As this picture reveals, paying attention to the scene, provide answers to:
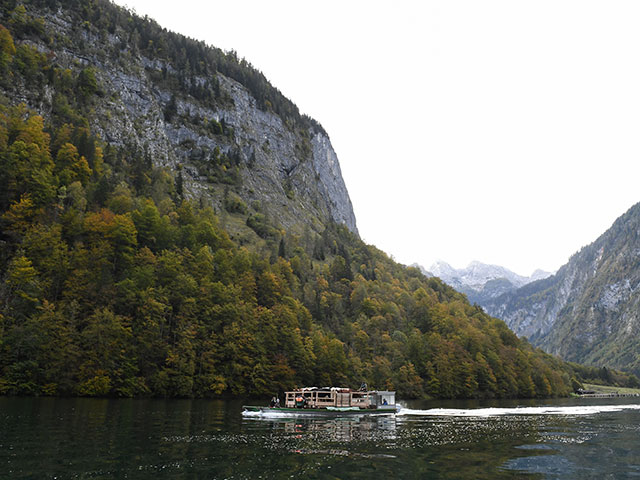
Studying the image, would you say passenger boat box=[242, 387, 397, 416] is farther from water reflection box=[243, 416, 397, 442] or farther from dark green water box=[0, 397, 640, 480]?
dark green water box=[0, 397, 640, 480]

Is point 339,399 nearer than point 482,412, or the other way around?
point 339,399

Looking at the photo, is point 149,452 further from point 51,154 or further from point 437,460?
point 51,154

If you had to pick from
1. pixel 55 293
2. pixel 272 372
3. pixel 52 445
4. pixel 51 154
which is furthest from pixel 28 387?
pixel 51 154

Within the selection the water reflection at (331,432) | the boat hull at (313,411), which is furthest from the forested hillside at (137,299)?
the water reflection at (331,432)

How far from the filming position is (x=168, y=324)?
124 m

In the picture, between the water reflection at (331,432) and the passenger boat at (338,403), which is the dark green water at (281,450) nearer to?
the water reflection at (331,432)

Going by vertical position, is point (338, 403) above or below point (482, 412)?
above

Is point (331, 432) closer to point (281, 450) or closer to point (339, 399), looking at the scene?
point (281, 450)

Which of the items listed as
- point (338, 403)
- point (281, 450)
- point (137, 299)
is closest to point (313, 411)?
point (338, 403)

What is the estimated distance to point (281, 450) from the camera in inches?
1602

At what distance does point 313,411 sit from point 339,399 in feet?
36.4

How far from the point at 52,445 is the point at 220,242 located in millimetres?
131079

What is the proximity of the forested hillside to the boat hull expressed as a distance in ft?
136

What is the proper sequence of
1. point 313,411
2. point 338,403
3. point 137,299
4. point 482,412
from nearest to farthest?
point 313,411
point 338,403
point 482,412
point 137,299
